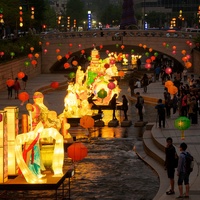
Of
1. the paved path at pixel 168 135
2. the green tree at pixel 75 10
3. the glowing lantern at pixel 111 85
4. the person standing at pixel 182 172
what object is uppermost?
the green tree at pixel 75 10

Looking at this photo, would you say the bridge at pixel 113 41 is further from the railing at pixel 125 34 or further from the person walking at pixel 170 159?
the person walking at pixel 170 159

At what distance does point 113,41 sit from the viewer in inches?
2928

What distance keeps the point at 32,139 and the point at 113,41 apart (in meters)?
55.9

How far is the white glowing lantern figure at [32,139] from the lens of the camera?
18.5 meters

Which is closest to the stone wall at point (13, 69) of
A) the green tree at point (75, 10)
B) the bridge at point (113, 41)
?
the bridge at point (113, 41)

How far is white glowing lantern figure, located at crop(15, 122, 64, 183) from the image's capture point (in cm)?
1853

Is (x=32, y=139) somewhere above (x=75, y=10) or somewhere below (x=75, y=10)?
below

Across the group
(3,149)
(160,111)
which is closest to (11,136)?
(3,149)

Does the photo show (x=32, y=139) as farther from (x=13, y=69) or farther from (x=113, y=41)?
(x=113, y=41)

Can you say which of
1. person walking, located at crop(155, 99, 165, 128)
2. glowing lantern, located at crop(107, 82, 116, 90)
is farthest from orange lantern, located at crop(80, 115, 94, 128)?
glowing lantern, located at crop(107, 82, 116, 90)

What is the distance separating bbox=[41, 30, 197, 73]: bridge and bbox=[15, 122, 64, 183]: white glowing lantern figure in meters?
54.3

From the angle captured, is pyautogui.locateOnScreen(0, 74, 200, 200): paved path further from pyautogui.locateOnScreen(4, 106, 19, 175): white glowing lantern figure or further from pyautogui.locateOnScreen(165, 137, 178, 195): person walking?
pyautogui.locateOnScreen(4, 106, 19, 175): white glowing lantern figure

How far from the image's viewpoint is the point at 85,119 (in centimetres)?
2616

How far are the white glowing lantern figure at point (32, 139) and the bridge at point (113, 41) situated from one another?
5427 cm
